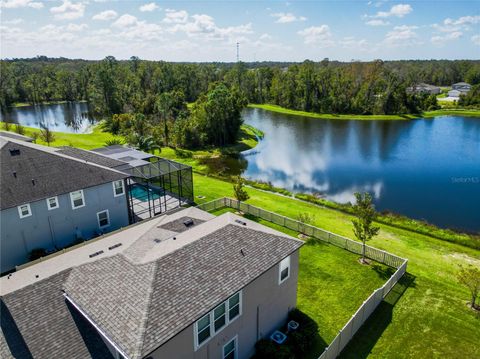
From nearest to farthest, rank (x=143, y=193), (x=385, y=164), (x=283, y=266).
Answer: (x=283, y=266) → (x=143, y=193) → (x=385, y=164)

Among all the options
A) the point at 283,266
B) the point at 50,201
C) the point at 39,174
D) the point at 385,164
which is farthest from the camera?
the point at 385,164

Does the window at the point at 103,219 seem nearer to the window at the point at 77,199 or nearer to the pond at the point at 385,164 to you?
the window at the point at 77,199

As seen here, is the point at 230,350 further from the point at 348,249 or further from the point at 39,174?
the point at 39,174

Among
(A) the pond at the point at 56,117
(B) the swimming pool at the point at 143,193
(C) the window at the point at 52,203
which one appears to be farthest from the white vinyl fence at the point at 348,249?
(A) the pond at the point at 56,117

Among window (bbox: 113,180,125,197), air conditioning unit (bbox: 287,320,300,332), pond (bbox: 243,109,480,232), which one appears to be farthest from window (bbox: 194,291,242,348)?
pond (bbox: 243,109,480,232)

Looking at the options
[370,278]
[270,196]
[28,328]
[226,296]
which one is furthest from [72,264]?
[270,196]

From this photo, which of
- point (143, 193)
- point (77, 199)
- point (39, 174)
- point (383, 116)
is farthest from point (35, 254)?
point (383, 116)

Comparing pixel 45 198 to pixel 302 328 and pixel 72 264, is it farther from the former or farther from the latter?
pixel 302 328
